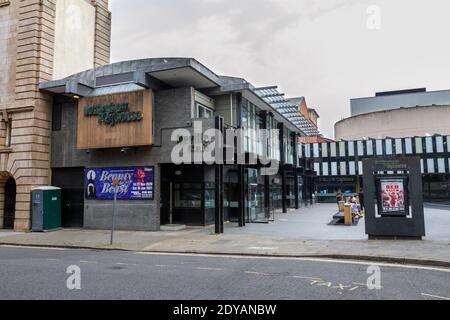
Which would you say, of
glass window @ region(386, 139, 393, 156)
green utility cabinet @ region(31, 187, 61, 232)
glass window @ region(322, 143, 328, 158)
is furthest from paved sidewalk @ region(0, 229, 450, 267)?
glass window @ region(386, 139, 393, 156)

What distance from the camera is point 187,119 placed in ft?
59.3

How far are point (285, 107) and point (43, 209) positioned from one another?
53.9 feet

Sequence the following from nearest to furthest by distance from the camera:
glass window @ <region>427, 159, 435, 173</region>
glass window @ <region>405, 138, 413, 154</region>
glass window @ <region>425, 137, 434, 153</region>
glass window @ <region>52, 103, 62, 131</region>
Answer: glass window @ <region>52, 103, 62, 131</region>, glass window @ <region>427, 159, 435, 173</region>, glass window @ <region>425, 137, 434, 153</region>, glass window @ <region>405, 138, 413, 154</region>

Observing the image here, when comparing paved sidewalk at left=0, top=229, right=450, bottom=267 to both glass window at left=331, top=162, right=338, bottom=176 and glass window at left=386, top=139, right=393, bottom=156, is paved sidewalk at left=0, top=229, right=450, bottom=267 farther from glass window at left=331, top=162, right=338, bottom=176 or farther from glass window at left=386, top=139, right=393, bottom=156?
glass window at left=386, top=139, right=393, bottom=156

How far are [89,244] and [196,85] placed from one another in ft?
31.3

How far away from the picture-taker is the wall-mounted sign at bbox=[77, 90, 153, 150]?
59.5 ft

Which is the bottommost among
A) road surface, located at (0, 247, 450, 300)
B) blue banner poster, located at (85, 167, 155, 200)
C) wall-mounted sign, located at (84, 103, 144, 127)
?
road surface, located at (0, 247, 450, 300)

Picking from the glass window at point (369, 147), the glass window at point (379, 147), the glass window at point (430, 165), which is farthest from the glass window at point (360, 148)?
the glass window at point (430, 165)

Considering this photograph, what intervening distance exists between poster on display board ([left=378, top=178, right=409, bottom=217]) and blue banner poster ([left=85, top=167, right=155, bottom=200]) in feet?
33.8

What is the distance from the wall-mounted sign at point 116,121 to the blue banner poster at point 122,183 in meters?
1.35

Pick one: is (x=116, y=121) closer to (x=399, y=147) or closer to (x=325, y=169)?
(x=325, y=169)
